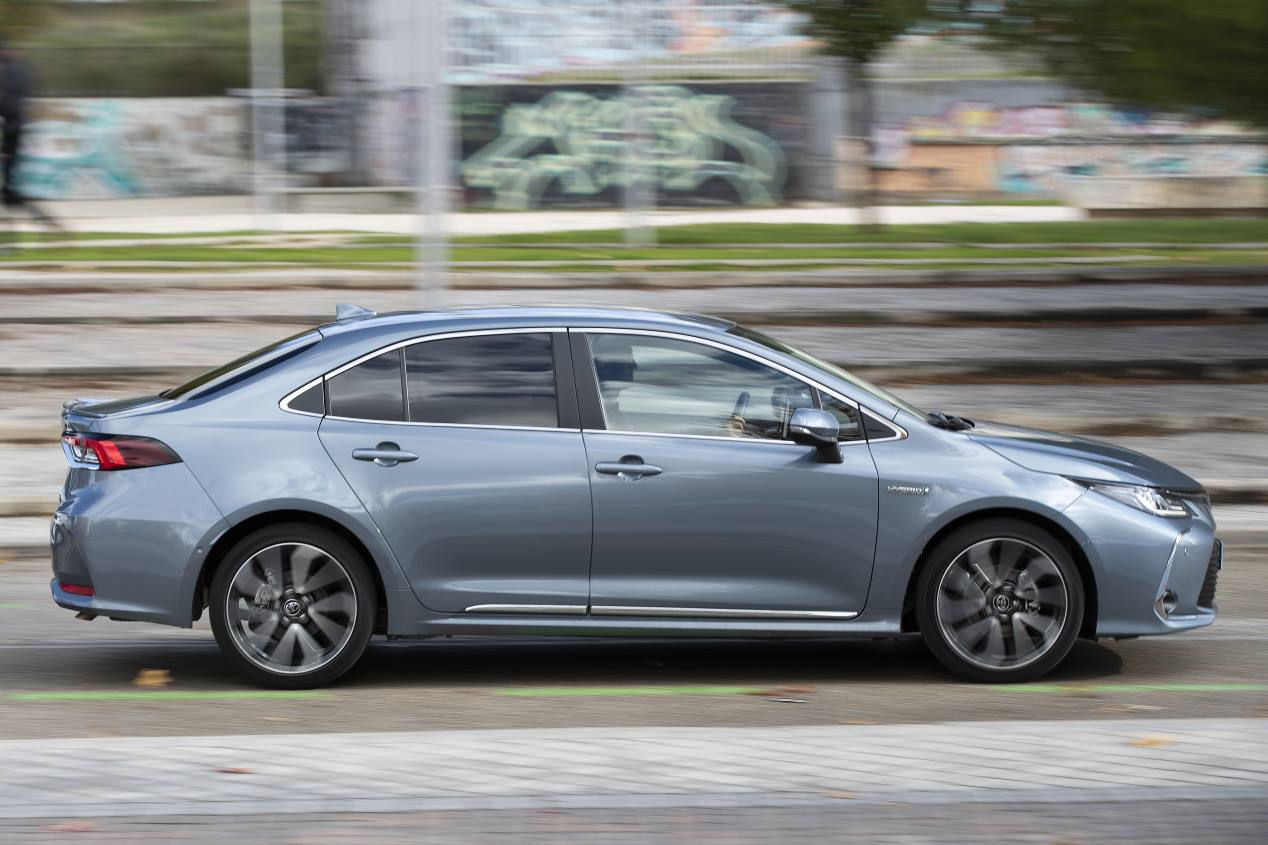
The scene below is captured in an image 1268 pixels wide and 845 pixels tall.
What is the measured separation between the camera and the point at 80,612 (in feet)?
21.5

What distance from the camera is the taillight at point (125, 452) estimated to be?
253 inches

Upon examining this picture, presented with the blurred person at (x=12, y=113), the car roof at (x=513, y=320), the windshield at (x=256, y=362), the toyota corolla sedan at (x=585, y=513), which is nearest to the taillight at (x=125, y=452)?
the toyota corolla sedan at (x=585, y=513)

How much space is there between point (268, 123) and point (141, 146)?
598 centimetres

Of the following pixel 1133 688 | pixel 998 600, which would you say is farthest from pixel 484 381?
pixel 1133 688

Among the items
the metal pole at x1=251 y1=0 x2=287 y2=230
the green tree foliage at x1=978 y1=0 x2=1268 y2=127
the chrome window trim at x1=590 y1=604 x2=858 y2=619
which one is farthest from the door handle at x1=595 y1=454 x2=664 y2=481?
the metal pole at x1=251 y1=0 x2=287 y2=230

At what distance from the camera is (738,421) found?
6523 mm

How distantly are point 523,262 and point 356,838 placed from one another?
61.3 ft

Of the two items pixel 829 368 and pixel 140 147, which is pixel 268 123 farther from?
pixel 829 368

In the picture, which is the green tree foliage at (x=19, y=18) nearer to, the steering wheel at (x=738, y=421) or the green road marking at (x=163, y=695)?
the green road marking at (x=163, y=695)

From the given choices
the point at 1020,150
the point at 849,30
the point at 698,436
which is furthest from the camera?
the point at 1020,150

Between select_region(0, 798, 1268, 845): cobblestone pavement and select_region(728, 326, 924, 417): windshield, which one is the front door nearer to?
select_region(728, 326, 924, 417): windshield

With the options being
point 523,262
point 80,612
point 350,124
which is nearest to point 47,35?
point 350,124

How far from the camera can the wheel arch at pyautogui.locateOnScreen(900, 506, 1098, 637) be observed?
648 centimetres

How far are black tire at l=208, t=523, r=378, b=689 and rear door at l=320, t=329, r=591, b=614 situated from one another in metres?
0.18
